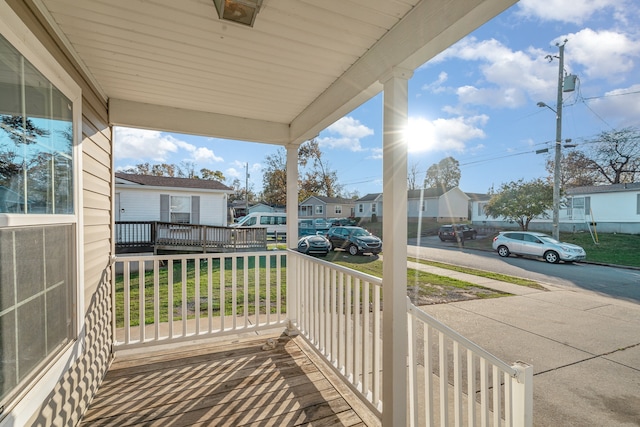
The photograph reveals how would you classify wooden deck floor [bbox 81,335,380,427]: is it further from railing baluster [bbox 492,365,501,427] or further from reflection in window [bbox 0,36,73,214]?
reflection in window [bbox 0,36,73,214]

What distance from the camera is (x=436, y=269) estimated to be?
341 inches

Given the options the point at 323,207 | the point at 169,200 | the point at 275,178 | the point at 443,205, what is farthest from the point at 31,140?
the point at 443,205

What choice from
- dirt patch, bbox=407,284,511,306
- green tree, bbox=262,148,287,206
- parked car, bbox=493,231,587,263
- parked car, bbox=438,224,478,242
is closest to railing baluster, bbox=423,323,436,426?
dirt patch, bbox=407,284,511,306

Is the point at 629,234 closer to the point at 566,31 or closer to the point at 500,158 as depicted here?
the point at 500,158

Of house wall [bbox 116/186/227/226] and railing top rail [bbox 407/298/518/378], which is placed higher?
house wall [bbox 116/186/227/226]

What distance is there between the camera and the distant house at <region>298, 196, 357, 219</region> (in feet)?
75.9

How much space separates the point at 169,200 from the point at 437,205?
2019 centimetres

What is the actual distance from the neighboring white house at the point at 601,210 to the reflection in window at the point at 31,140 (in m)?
16.8

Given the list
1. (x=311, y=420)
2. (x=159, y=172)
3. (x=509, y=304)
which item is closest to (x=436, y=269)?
(x=509, y=304)

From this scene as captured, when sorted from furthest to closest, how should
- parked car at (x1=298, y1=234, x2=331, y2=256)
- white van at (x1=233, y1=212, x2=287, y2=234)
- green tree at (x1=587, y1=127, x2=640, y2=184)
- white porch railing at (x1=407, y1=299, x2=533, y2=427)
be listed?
white van at (x1=233, y1=212, x2=287, y2=234) < green tree at (x1=587, y1=127, x2=640, y2=184) < parked car at (x1=298, y1=234, x2=331, y2=256) < white porch railing at (x1=407, y1=299, x2=533, y2=427)

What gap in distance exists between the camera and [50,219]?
1381mm

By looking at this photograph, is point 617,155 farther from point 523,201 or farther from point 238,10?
point 238,10

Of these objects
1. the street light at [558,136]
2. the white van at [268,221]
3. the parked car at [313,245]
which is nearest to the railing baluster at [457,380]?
the parked car at [313,245]

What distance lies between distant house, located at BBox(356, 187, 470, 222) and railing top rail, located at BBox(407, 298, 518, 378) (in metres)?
22.0
